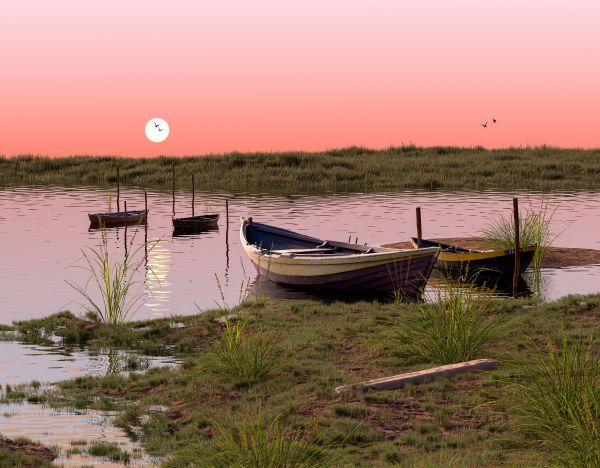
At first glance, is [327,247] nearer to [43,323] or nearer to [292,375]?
[43,323]

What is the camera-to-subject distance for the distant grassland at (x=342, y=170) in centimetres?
8169

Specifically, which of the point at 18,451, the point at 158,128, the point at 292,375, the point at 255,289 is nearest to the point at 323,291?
the point at 255,289

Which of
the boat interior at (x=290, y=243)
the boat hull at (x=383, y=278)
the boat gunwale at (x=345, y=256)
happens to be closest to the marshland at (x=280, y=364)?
the boat hull at (x=383, y=278)

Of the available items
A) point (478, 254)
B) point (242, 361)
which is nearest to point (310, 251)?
point (478, 254)

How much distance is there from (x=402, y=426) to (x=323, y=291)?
13.4m

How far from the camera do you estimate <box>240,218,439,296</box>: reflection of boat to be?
22.5 meters

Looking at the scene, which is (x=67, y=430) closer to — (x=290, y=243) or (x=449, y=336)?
(x=449, y=336)

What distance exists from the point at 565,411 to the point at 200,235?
111 ft

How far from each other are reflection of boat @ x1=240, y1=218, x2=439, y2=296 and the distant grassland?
1934 inches

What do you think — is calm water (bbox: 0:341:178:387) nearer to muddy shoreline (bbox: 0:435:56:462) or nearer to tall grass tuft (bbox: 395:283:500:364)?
muddy shoreline (bbox: 0:435:56:462)

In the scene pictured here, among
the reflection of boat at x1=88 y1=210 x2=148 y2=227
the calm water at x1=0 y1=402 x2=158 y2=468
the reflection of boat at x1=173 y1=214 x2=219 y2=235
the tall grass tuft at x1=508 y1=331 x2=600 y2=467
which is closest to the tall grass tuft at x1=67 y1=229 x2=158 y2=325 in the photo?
the calm water at x1=0 y1=402 x2=158 y2=468

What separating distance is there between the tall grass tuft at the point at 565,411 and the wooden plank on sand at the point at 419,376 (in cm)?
189

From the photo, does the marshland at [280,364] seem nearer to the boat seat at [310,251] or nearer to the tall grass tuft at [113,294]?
the tall grass tuft at [113,294]

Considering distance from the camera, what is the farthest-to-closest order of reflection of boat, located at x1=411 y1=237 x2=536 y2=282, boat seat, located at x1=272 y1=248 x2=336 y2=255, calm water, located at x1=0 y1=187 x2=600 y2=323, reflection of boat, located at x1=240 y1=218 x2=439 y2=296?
boat seat, located at x1=272 y1=248 x2=336 y2=255, reflection of boat, located at x1=411 y1=237 x2=536 y2=282, calm water, located at x1=0 y1=187 x2=600 y2=323, reflection of boat, located at x1=240 y1=218 x2=439 y2=296
